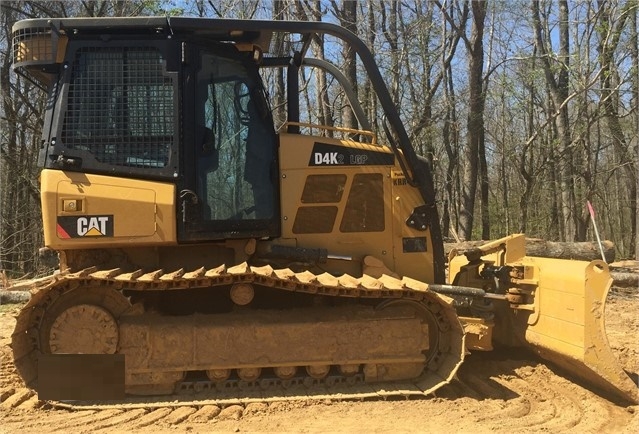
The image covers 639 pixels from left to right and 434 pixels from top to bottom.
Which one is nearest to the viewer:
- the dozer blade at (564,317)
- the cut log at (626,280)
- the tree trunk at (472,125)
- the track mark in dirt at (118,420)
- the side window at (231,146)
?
the track mark in dirt at (118,420)

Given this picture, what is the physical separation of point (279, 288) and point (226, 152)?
1214mm

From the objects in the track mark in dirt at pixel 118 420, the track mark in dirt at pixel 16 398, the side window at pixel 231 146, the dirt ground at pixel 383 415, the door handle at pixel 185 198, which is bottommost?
the dirt ground at pixel 383 415

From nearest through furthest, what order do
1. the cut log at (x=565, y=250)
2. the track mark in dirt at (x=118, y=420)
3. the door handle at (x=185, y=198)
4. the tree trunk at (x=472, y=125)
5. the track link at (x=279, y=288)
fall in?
the track mark in dirt at (x=118, y=420) → the track link at (x=279, y=288) → the door handle at (x=185, y=198) → the cut log at (x=565, y=250) → the tree trunk at (x=472, y=125)

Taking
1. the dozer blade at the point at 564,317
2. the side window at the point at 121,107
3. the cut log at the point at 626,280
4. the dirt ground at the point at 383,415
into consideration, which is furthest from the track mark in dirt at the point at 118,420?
the cut log at the point at 626,280

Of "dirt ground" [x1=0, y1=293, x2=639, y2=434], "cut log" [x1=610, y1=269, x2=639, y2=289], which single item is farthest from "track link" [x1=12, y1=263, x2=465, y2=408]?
"cut log" [x1=610, y1=269, x2=639, y2=289]

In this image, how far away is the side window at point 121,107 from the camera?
4285mm

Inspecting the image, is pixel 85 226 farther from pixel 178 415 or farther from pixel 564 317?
pixel 564 317

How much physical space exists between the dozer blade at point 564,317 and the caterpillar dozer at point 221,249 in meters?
0.02

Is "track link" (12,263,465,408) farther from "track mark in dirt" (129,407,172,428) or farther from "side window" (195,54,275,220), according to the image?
"side window" (195,54,275,220)

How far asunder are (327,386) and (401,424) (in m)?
0.76

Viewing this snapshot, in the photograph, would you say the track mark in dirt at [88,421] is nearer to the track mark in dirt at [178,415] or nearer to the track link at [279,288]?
the track link at [279,288]

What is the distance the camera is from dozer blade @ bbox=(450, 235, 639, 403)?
160 inches

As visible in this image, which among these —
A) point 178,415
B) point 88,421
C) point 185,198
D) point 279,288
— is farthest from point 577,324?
point 88,421

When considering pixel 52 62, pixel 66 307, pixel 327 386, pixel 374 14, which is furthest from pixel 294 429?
pixel 374 14
